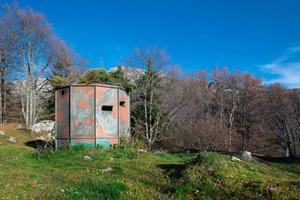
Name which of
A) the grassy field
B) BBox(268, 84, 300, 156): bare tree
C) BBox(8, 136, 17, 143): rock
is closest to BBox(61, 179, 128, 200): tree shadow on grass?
the grassy field

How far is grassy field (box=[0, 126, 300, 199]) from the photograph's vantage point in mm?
7504

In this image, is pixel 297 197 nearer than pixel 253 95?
Yes

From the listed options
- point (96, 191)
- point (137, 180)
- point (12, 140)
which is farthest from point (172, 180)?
point (12, 140)

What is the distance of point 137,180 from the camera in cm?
978

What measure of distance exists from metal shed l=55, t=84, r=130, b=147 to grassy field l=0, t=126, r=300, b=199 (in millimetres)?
2905

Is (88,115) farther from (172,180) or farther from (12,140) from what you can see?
(12,140)

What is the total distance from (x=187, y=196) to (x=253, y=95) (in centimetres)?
3712

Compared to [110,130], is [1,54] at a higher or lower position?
higher

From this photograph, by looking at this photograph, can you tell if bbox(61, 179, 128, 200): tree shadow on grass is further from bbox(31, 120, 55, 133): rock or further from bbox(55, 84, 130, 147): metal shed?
bbox(31, 120, 55, 133): rock

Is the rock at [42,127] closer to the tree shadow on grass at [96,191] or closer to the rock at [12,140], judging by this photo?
the rock at [12,140]

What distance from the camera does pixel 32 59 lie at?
122 ft

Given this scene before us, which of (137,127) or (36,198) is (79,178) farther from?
(137,127)

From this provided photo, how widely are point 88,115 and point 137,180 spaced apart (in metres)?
8.08

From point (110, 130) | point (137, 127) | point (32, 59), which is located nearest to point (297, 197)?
point (110, 130)
